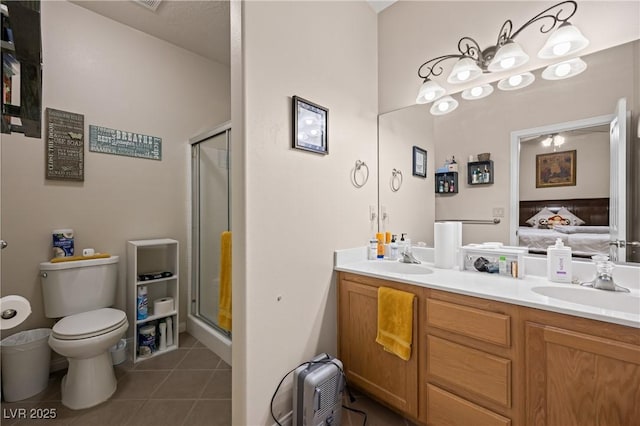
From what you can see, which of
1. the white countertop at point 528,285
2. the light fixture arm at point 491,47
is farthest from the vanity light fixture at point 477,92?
the white countertop at point 528,285

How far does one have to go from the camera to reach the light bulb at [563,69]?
4.73ft

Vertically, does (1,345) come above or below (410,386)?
above

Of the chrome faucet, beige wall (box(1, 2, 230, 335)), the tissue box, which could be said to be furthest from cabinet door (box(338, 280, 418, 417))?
beige wall (box(1, 2, 230, 335))

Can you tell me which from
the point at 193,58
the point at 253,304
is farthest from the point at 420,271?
the point at 193,58

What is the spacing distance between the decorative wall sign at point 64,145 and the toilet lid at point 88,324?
1066 millimetres

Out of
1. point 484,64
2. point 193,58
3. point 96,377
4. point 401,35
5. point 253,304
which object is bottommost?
point 96,377

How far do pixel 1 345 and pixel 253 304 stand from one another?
1769mm

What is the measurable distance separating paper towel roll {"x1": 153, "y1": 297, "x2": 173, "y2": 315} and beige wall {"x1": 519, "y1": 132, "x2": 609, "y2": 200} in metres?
2.88

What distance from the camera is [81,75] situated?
2.16 meters

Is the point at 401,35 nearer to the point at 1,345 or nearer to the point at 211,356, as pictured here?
the point at 211,356

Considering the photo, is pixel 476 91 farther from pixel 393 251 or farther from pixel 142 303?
pixel 142 303

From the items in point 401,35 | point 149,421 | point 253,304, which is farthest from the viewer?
point 401,35

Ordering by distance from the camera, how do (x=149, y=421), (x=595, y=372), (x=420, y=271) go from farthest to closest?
(x=420, y=271) → (x=149, y=421) → (x=595, y=372)

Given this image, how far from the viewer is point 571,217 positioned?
57.6 inches
